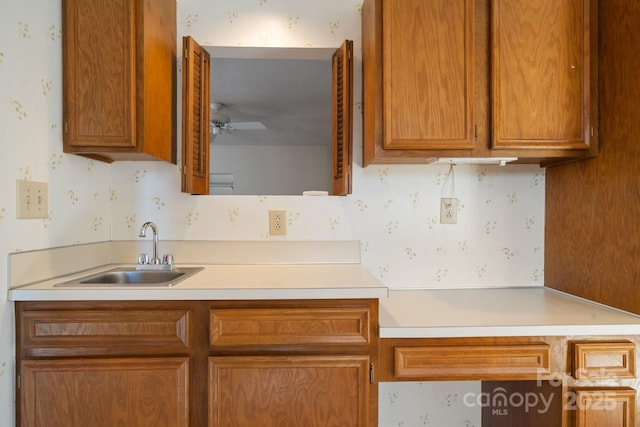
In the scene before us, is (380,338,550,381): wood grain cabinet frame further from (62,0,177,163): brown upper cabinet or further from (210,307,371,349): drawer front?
(62,0,177,163): brown upper cabinet

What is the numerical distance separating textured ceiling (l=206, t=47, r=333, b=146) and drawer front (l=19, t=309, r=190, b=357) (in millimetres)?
1026

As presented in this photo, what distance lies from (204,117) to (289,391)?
1214 millimetres

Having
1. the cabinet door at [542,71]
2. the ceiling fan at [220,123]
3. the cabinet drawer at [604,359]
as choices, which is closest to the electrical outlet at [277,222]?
the ceiling fan at [220,123]

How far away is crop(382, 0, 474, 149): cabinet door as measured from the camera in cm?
137

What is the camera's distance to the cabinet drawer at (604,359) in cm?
119

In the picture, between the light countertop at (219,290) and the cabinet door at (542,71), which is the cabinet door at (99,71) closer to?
the light countertop at (219,290)

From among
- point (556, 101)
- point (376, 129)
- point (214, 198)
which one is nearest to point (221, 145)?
point (214, 198)

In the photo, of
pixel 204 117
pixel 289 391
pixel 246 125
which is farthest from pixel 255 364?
pixel 246 125

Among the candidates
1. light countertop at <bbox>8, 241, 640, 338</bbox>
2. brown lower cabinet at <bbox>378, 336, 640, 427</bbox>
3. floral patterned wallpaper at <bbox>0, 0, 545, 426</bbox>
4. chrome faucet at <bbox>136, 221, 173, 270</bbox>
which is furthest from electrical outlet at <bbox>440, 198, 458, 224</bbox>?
chrome faucet at <bbox>136, 221, 173, 270</bbox>

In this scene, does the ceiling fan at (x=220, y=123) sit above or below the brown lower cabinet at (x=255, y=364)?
above

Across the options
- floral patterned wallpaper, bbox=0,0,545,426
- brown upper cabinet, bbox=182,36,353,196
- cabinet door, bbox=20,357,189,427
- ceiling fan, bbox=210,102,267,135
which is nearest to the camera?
cabinet door, bbox=20,357,189,427

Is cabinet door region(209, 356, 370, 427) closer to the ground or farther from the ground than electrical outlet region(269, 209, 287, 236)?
closer to the ground

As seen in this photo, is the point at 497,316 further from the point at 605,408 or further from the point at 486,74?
the point at 486,74

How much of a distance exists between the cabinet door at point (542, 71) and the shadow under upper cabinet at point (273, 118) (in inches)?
30.4
